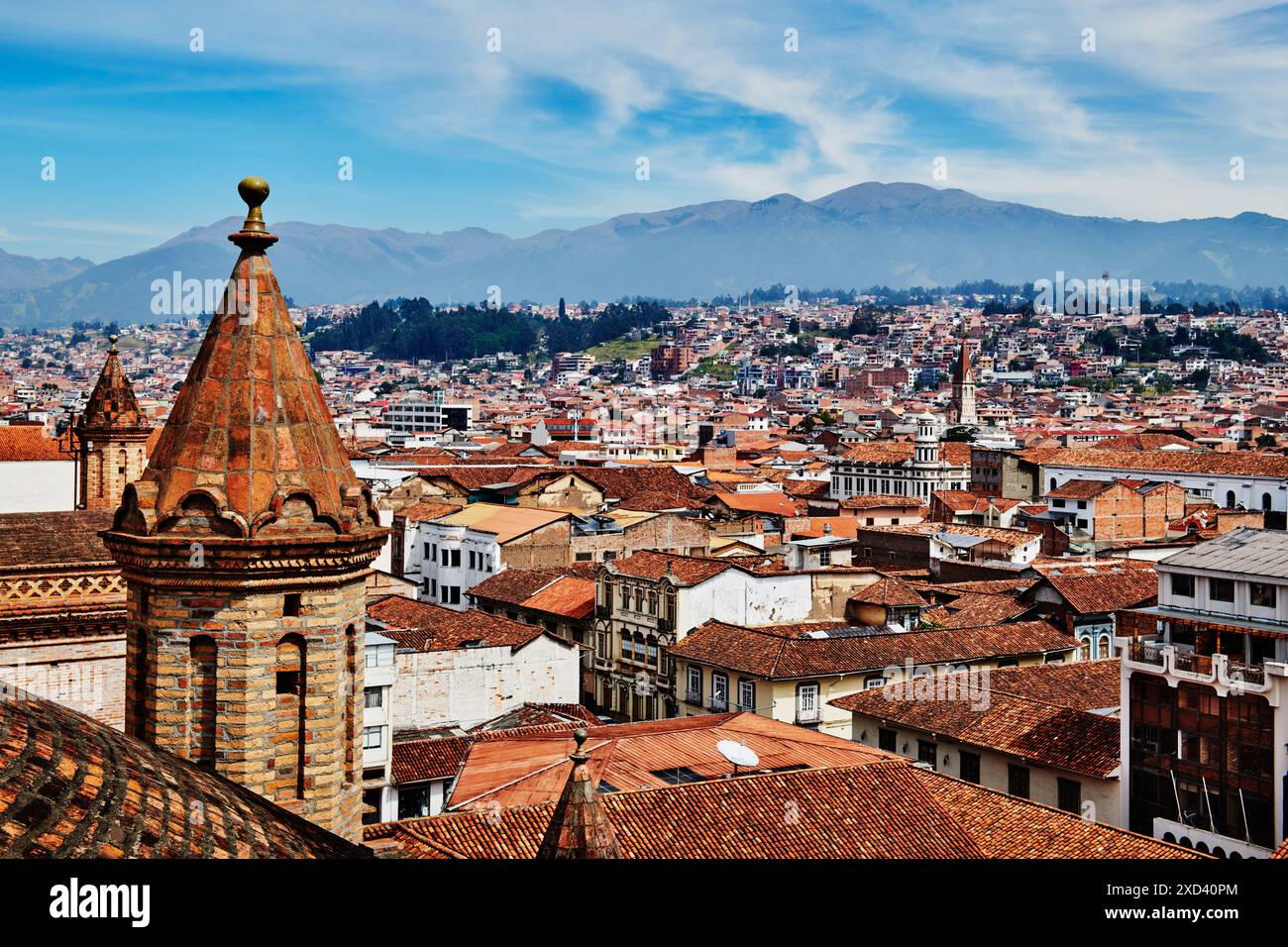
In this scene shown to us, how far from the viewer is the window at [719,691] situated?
100ft

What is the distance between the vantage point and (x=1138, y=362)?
19038cm

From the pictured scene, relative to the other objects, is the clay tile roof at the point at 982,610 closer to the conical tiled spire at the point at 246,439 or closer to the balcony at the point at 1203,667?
the balcony at the point at 1203,667

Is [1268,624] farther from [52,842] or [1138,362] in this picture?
[1138,362]

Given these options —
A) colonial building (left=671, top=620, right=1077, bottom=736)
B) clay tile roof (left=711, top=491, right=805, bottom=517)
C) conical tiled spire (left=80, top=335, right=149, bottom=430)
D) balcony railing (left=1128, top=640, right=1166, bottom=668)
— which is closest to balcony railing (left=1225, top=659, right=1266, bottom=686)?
balcony railing (left=1128, top=640, right=1166, bottom=668)

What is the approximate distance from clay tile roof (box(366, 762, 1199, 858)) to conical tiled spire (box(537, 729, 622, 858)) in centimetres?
711

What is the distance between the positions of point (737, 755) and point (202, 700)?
11265 mm

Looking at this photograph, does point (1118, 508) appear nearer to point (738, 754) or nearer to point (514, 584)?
point (514, 584)

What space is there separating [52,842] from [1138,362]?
199 meters

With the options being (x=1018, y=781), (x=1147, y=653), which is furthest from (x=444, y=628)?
(x=1147, y=653)

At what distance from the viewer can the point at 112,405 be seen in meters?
22.0

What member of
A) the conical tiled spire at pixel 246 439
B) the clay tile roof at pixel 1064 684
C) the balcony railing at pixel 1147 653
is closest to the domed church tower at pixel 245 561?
the conical tiled spire at pixel 246 439

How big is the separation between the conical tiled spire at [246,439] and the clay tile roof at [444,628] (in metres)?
19.9

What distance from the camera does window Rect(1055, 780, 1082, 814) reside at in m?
22.7

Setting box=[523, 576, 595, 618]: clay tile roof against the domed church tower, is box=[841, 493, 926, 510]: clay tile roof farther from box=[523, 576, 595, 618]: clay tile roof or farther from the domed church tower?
the domed church tower
